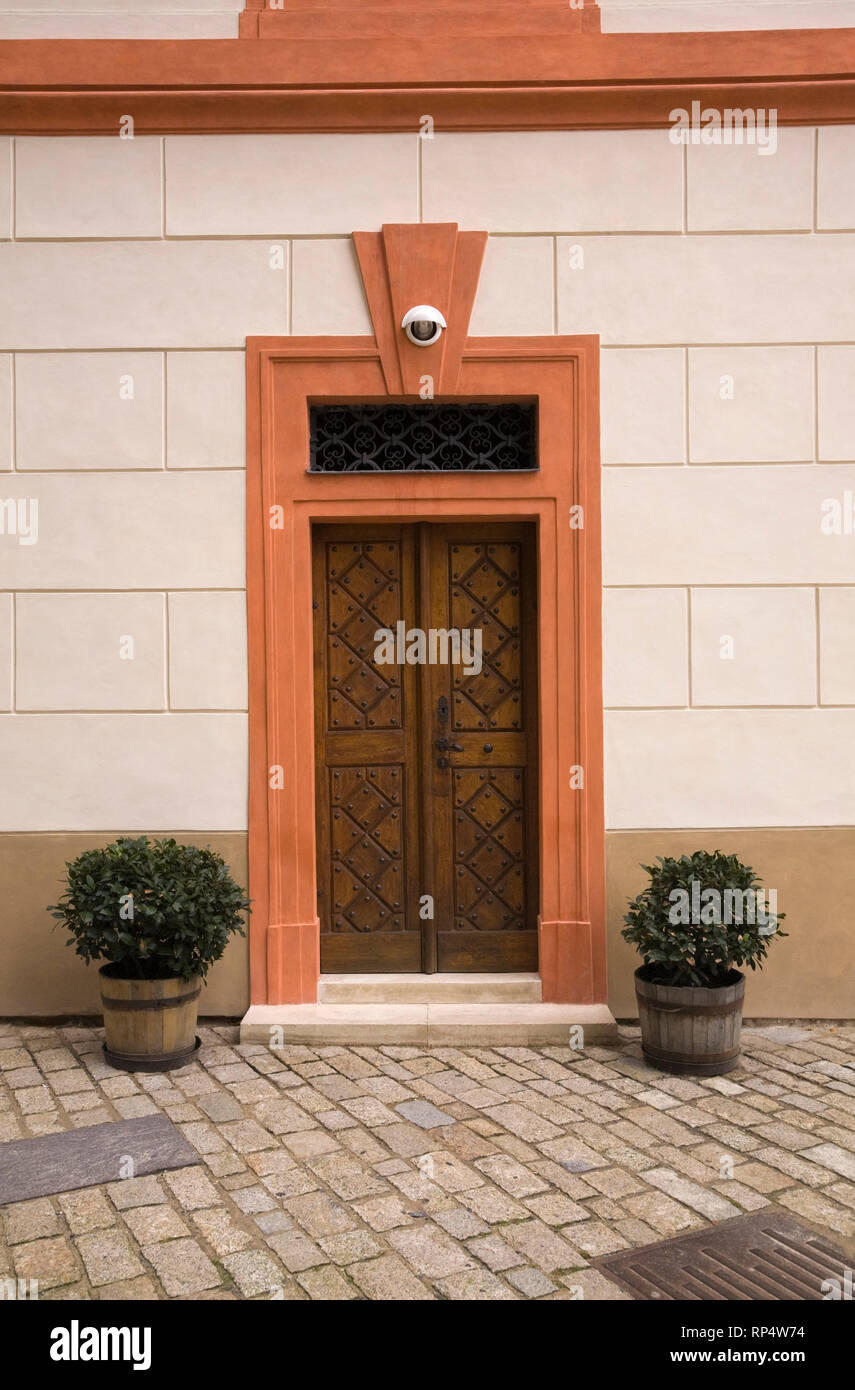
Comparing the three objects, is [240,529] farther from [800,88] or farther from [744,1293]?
[744,1293]

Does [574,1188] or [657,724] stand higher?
[657,724]

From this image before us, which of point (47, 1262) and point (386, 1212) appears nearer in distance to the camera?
point (47, 1262)

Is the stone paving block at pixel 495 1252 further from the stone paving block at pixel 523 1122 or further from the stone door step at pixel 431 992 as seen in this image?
the stone door step at pixel 431 992

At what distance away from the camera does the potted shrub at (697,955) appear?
5.15 metres

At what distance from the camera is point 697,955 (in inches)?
205

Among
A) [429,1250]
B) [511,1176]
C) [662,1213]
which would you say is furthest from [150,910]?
[662,1213]

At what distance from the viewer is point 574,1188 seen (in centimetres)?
401

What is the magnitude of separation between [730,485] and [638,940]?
2605 millimetres

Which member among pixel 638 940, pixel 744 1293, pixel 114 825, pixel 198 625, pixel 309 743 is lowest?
pixel 744 1293

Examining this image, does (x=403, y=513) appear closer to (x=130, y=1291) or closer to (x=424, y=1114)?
(x=424, y=1114)

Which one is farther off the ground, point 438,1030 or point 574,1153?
point 438,1030

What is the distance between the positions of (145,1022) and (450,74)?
535 centimetres

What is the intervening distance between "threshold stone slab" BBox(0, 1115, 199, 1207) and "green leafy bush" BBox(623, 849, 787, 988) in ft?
7.80

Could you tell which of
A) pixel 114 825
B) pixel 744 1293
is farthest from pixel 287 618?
pixel 744 1293
